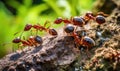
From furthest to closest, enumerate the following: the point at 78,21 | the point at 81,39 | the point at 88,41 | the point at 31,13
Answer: the point at 31,13 → the point at 78,21 → the point at 81,39 → the point at 88,41

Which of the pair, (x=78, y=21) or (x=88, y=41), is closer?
(x=88, y=41)

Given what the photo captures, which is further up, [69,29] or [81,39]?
[69,29]

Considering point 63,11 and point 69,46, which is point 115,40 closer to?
point 69,46

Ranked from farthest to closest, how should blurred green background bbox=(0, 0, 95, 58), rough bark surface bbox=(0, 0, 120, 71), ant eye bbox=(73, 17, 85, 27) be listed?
blurred green background bbox=(0, 0, 95, 58) < ant eye bbox=(73, 17, 85, 27) < rough bark surface bbox=(0, 0, 120, 71)

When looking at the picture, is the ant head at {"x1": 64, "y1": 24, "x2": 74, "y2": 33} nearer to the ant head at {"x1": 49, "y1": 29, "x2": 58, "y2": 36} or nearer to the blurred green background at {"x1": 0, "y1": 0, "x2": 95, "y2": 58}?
the ant head at {"x1": 49, "y1": 29, "x2": 58, "y2": 36}

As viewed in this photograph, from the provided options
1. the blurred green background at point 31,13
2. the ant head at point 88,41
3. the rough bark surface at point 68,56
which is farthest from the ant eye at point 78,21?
the blurred green background at point 31,13

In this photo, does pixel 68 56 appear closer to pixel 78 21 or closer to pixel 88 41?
pixel 88 41

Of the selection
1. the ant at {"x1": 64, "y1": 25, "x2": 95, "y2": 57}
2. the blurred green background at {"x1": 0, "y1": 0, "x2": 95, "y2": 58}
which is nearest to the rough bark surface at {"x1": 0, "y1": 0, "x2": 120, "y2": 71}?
the ant at {"x1": 64, "y1": 25, "x2": 95, "y2": 57}

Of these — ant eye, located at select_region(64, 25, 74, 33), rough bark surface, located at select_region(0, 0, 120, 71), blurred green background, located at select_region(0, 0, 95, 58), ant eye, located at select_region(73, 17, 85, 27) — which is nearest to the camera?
rough bark surface, located at select_region(0, 0, 120, 71)

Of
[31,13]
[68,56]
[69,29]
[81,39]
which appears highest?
[31,13]

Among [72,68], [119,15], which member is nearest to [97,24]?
[119,15]

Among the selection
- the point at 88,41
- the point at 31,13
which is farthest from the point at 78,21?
the point at 31,13
